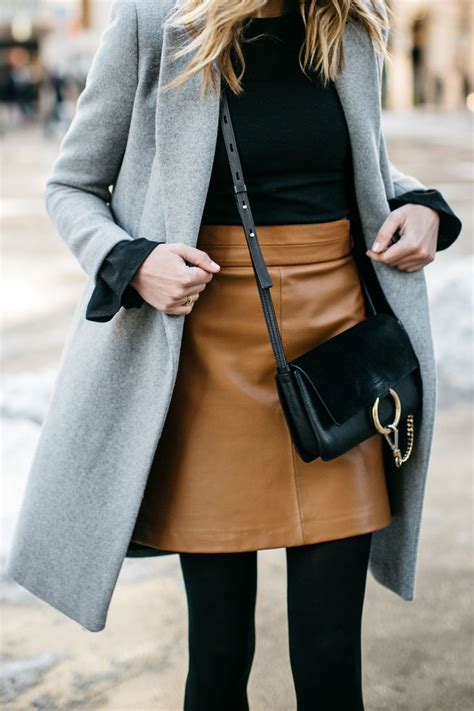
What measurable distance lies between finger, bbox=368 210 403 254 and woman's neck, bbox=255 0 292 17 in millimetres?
435

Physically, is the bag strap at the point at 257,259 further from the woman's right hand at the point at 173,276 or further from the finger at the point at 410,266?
the finger at the point at 410,266

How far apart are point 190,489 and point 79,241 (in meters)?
0.51

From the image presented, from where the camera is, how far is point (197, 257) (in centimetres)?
179

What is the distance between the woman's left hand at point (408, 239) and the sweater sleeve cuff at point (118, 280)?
44 centimetres

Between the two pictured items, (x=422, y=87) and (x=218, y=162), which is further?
(x=422, y=87)

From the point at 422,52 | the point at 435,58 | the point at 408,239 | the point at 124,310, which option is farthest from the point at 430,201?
the point at 422,52

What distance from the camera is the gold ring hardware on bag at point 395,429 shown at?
192 centimetres

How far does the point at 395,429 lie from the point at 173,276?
20.1 inches

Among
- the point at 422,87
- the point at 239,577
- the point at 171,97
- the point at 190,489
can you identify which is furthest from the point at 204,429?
the point at 422,87

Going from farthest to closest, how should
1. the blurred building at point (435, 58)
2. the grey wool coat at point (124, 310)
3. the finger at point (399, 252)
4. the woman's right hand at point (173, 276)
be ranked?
the blurred building at point (435, 58) → the finger at point (399, 252) → the grey wool coat at point (124, 310) → the woman's right hand at point (173, 276)

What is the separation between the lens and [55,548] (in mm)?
2102

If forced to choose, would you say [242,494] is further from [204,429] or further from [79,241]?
[79,241]

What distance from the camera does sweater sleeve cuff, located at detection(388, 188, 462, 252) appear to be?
209 centimetres

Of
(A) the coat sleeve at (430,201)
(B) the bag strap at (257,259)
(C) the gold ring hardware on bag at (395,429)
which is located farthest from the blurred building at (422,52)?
(B) the bag strap at (257,259)
